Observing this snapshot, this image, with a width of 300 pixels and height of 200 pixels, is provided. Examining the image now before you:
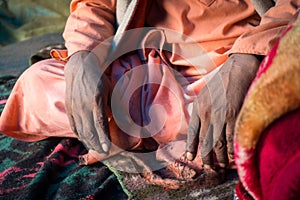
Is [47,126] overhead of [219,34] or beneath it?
beneath

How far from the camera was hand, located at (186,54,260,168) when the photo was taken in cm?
95

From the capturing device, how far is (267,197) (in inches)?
26.5

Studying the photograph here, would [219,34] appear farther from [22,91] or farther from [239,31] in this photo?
[22,91]

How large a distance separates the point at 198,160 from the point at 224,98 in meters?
0.33

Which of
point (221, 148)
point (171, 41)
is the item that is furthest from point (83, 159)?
point (221, 148)

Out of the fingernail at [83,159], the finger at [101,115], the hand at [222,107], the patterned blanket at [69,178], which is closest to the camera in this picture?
the hand at [222,107]

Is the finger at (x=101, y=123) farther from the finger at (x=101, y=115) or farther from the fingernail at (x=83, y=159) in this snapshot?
the fingernail at (x=83, y=159)

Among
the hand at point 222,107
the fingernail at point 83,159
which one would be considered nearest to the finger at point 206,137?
the hand at point 222,107

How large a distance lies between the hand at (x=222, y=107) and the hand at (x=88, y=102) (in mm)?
225

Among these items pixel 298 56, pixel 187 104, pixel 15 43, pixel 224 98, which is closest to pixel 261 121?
pixel 298 56

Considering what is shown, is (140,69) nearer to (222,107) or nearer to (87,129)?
(87,129)

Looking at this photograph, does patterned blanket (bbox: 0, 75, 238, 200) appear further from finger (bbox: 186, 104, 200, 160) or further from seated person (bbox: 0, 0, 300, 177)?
finger (bbox: 186, 104, 200, 160)

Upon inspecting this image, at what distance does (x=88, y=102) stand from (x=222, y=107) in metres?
0.34

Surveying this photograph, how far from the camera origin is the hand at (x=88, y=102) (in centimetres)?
112
